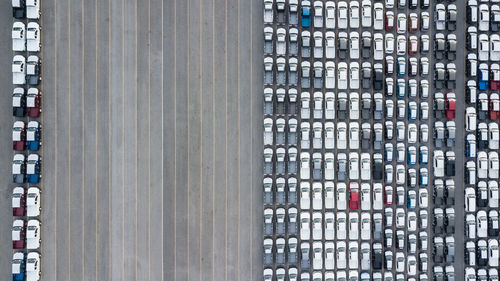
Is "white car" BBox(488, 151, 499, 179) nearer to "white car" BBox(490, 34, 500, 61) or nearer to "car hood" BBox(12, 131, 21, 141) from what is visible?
"white car" BBox(490, 34, 500, 61)

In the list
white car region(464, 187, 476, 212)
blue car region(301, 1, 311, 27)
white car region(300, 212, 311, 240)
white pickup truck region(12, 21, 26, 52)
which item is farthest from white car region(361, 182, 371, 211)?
white pickup truck region(12, 21, 26, 52)

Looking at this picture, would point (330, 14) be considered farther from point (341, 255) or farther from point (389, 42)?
point (341, 255)

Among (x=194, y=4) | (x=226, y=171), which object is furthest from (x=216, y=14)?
(x=226, y=171)

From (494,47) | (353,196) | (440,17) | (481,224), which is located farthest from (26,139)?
(494,47)

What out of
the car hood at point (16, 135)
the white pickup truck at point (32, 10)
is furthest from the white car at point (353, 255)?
the white pickup truck at point (32, 10)

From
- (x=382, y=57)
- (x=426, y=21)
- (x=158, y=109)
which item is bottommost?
(x=158, y=109)

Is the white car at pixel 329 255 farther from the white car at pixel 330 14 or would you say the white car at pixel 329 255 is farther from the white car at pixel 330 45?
the white car at pixel 330 14

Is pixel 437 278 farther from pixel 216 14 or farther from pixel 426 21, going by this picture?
pixel 216 14
